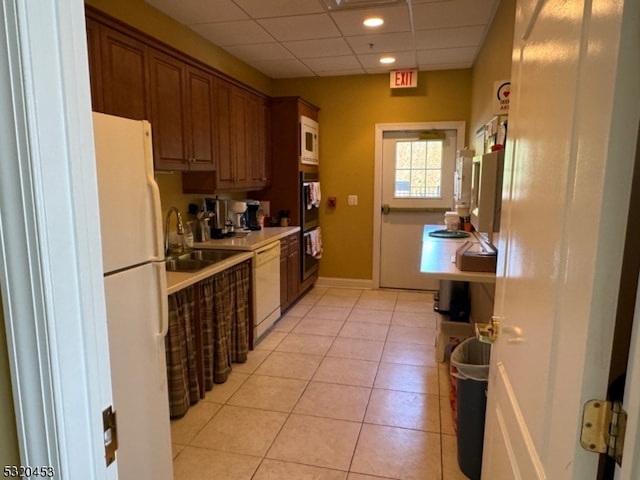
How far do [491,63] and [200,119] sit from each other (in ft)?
7.75

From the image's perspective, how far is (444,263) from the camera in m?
2.60

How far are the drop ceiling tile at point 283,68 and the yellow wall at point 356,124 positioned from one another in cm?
16

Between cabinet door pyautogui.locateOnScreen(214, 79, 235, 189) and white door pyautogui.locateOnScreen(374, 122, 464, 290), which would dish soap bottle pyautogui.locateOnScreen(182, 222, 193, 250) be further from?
white door pyautogui.locateOnScreen(374, 122, 464, 290)

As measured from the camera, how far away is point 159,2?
119 inches

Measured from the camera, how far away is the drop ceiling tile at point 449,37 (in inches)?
141

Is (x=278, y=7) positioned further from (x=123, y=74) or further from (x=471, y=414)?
(x=471, y=414)

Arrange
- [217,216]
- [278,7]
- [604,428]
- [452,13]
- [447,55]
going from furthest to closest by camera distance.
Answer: [447,55], [217,216], [452,13], [278,7], [604,428]

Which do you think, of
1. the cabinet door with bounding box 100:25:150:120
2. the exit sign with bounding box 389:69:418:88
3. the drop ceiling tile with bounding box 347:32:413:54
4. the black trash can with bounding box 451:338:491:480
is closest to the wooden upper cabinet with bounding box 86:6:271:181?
the cabinet door with bounding box 100:25:150:120

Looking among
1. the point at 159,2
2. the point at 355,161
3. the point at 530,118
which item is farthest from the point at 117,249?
the point at 355,161

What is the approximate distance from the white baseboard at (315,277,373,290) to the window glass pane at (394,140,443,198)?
3.98 ft

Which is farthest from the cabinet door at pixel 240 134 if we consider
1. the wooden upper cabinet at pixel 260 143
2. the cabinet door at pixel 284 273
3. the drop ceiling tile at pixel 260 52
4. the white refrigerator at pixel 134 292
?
the white refrigerator at pixel 134 292

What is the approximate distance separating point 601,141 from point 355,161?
190 inches

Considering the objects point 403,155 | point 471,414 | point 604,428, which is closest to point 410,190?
point 403,155

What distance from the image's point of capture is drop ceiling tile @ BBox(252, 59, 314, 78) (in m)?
4.62
